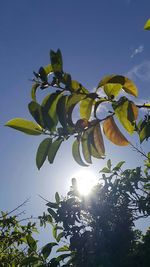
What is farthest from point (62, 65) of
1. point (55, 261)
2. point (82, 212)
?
point (82, 212)

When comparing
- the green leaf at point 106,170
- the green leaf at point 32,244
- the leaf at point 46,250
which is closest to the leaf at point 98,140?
the leaf at point 46,250

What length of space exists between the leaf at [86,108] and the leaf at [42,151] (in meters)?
Answer: 0.18

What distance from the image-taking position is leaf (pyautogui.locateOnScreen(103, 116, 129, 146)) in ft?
4.98

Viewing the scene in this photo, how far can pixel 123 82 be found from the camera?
1.37 meters

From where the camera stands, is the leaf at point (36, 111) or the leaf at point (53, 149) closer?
the leaf at point (36, 111)

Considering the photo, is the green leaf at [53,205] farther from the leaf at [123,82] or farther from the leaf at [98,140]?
the leaf at [123,82]

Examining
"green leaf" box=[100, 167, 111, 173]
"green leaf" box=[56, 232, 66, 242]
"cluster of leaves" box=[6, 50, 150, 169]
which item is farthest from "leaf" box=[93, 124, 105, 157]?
"green leaf" box=[100, 167, 111, 173]

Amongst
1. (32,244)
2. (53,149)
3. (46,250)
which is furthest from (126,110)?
(32,244)

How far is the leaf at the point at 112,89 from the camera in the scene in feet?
4.57

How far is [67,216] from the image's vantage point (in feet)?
21.7

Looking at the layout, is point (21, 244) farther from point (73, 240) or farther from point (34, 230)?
point (73, 240)

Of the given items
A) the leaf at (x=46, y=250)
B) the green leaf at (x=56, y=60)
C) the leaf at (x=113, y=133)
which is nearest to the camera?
the green leaf at (x=56, y=60)

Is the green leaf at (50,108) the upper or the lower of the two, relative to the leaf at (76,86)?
lower

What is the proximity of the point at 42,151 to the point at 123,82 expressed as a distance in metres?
0.43
